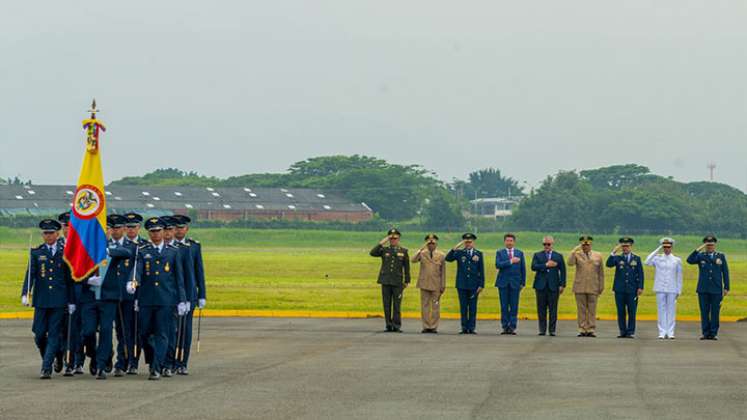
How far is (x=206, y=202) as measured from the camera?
150 m

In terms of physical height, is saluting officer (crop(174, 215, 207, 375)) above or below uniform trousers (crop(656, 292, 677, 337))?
above

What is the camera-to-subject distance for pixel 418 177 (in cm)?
16988

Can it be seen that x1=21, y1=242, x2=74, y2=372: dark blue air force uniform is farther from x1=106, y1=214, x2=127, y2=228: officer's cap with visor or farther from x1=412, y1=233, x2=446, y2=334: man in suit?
x1=412, y1=233, x2=446, y2=334: man in suit

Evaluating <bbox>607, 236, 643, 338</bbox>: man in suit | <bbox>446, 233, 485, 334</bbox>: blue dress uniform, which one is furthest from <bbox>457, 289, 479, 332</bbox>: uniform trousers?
<bbox>607, 236, 643, 338</bbox>: man in suit

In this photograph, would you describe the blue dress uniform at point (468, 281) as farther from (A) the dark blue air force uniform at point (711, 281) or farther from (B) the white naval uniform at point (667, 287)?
(A) the dark blue air force uniform at point (711, 281)

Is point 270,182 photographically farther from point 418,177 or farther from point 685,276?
point 685,276

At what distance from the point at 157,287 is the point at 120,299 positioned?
45cm

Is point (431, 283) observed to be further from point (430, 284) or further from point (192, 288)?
point (192, 288)

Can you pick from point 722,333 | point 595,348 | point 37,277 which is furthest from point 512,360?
point 722,333

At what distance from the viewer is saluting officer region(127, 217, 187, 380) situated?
16.9 m

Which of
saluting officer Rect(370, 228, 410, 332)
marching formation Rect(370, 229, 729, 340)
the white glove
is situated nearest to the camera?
the white glove

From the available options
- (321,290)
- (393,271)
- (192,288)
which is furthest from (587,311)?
(321,290)

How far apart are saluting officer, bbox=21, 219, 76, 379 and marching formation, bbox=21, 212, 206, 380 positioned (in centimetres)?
1

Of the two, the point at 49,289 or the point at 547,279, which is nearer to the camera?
the point at 49,289
